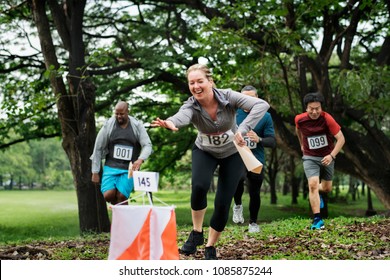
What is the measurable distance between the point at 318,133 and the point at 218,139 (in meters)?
3.25

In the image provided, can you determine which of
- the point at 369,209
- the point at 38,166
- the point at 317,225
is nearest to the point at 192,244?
the point at 317,225

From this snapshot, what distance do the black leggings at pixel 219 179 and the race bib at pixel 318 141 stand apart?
9.67 feet

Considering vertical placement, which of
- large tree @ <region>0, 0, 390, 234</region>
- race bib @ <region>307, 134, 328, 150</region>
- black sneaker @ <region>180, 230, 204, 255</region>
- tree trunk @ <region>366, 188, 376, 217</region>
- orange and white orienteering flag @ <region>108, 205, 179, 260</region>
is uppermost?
large tree @ <region>0, 0, 390, 234</region>

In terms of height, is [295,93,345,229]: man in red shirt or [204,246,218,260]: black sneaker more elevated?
[295,93,345,229]: man in red shirt

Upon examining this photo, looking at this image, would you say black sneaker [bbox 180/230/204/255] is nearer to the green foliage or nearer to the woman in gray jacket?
the woman in gray jacket

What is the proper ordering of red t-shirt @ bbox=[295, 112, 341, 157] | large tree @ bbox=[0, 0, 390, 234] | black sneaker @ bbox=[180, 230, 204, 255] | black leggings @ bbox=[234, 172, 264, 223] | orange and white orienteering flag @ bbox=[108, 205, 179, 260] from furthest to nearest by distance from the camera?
1. large tree @ bbox=[0, 0, 390, 234]
2. red t-shirt @ bbox=[295, 112, 341, 157]
3. black leggings @ bbox=[234, 172, 264, 223]
4. black sneaker @ bbox=[180, 230, 204, 255]
5. orange and white orienteering flag @ bbox=[108, 205, 179, 260]

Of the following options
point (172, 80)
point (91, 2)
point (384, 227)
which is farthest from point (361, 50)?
point (384, 227)

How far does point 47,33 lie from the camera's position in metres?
14.2

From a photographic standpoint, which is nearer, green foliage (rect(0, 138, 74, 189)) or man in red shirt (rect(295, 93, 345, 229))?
man in red shirt (rect(295, 93, 345, 229))

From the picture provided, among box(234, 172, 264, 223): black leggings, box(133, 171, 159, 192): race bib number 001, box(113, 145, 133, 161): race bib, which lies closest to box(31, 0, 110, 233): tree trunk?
box(113, 145, 133, 161): race bib

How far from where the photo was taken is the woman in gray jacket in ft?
17.0

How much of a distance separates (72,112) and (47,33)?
7.25 ft

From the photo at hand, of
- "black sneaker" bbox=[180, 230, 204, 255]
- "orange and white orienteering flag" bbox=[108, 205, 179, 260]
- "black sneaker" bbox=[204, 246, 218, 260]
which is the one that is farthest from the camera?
"black sneaker" bbox=[180, 230, 204, 255]

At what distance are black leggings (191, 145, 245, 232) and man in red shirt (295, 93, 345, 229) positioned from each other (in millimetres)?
2894
